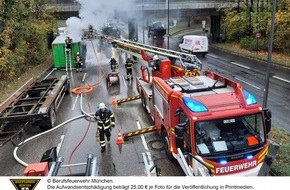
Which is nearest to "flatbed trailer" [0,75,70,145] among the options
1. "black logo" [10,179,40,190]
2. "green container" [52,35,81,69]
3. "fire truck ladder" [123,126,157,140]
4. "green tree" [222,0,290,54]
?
"fire truck ladder" [123,126,157,140]

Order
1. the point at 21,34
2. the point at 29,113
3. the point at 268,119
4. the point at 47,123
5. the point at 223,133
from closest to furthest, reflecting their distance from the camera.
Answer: the point at 223,133 < the point at 268,119 < the point at 29,113 < the point at 47,123 < the point at 21,34

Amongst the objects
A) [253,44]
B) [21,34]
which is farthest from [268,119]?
[253,44]

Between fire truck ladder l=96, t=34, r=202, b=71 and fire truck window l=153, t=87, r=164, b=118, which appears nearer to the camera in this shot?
fire truck window l=153, t=87, r=164, b=118

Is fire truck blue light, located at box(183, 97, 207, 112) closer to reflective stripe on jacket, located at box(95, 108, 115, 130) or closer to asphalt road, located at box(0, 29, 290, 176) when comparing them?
asphalt road, located at box(0, 29, 290, 176)

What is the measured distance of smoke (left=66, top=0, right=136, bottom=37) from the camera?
78.6ft

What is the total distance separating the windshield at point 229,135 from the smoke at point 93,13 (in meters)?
18.5

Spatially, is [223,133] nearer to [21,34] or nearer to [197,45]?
[21,34]

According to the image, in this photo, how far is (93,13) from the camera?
80.1 ft

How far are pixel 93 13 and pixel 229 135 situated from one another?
758 inches

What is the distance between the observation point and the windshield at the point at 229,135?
730cm

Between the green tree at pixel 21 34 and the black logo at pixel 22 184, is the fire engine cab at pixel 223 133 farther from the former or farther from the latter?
the green tree at pixel 21 34

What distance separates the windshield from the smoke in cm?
1852

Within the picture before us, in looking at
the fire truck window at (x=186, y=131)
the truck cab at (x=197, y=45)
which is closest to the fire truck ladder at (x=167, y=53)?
the fire truck window at (x=186, y=131)

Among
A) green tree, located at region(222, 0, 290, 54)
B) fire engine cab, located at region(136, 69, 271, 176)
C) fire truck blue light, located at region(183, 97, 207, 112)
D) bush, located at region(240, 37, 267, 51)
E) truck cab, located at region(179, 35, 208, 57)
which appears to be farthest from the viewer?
bush, located at region(240, 37, 267, 51)
